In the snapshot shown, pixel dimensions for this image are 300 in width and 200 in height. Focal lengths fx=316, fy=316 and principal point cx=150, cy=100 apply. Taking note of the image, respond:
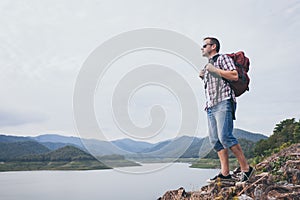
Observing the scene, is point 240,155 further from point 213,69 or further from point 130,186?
point 130,186

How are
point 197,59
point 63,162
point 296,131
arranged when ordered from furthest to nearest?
point 63,162 < point 296,131 < point 197,59

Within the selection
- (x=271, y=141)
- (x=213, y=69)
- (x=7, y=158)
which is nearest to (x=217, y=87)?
(x=213, y=69)

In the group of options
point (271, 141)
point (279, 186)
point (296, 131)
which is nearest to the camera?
point (279, 186)

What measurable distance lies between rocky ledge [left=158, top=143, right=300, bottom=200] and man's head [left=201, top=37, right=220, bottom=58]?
1.52 m

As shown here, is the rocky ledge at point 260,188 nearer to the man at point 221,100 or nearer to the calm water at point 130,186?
the man at point 221,100

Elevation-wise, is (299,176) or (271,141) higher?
(271,141)

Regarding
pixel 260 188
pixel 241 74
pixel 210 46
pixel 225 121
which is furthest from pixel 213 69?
pixel 260 188

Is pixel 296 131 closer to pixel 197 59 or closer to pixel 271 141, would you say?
pixel 271 141

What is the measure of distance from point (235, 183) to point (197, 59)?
1.60 meters

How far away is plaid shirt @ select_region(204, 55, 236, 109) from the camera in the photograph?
347cm

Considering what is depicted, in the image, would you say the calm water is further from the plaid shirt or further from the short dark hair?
the short dark hair

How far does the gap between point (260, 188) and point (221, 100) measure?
1033 mm

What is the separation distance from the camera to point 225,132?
11.5 ft

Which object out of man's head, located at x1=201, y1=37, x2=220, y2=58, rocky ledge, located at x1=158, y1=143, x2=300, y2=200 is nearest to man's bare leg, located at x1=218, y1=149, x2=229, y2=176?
rocky ledge, located at x1=158, y1=143, x2=300, y2=200
